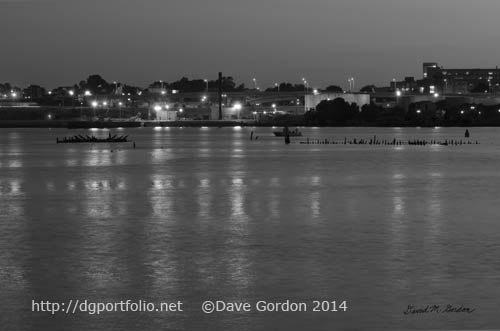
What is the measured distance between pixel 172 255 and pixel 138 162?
36.0m

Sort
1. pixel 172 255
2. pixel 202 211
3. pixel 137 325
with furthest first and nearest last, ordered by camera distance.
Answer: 1. pixel 202 211
2. pixel 172 255
3. pixel 137 325

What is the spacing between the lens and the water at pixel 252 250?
1338cm

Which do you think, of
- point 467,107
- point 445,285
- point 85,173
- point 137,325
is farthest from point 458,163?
point 467,107

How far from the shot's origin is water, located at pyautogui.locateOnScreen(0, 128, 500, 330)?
13.4 meters

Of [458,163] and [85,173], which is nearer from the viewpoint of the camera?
[85,173]

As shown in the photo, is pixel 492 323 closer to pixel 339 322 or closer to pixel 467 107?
pixel 339 322

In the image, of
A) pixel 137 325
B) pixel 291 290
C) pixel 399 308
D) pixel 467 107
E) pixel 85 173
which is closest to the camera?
pixel 137 325

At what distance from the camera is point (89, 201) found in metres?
29.3

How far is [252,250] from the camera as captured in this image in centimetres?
1892

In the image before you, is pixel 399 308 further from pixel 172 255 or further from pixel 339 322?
pixel 172 255

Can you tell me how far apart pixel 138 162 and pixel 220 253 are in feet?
118
